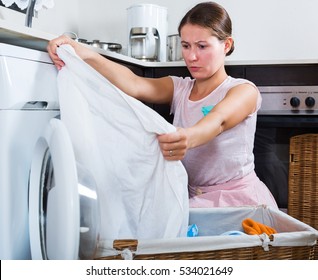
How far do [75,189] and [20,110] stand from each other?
299mm

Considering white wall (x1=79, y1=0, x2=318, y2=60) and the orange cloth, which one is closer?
the orange cloth

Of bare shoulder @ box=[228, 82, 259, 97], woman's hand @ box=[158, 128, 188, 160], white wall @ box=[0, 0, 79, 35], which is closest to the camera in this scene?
woman's hand @ box=[158, 128, 188, 160]

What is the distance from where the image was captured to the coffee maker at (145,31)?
98.6 inches

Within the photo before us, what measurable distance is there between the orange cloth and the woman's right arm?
585 millimetres

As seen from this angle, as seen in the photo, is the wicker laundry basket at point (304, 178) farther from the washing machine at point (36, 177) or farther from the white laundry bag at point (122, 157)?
the washing machine at point (36, 177)

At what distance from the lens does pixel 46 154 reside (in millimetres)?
1258

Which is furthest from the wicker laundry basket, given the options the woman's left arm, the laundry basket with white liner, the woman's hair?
the laundry basket with white liner

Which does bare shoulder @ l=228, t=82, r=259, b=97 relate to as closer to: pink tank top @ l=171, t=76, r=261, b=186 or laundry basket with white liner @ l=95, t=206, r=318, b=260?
pink tank top @ l=171, t=76, r=261, b=186

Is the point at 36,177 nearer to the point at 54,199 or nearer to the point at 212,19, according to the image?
the point at 54,199

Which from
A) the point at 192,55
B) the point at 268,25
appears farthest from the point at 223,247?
the point at 268,25

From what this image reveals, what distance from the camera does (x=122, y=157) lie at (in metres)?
1.29

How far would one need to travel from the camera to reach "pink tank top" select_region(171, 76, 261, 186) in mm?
1656

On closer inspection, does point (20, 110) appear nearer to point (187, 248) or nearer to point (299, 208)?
point (187, 248)
